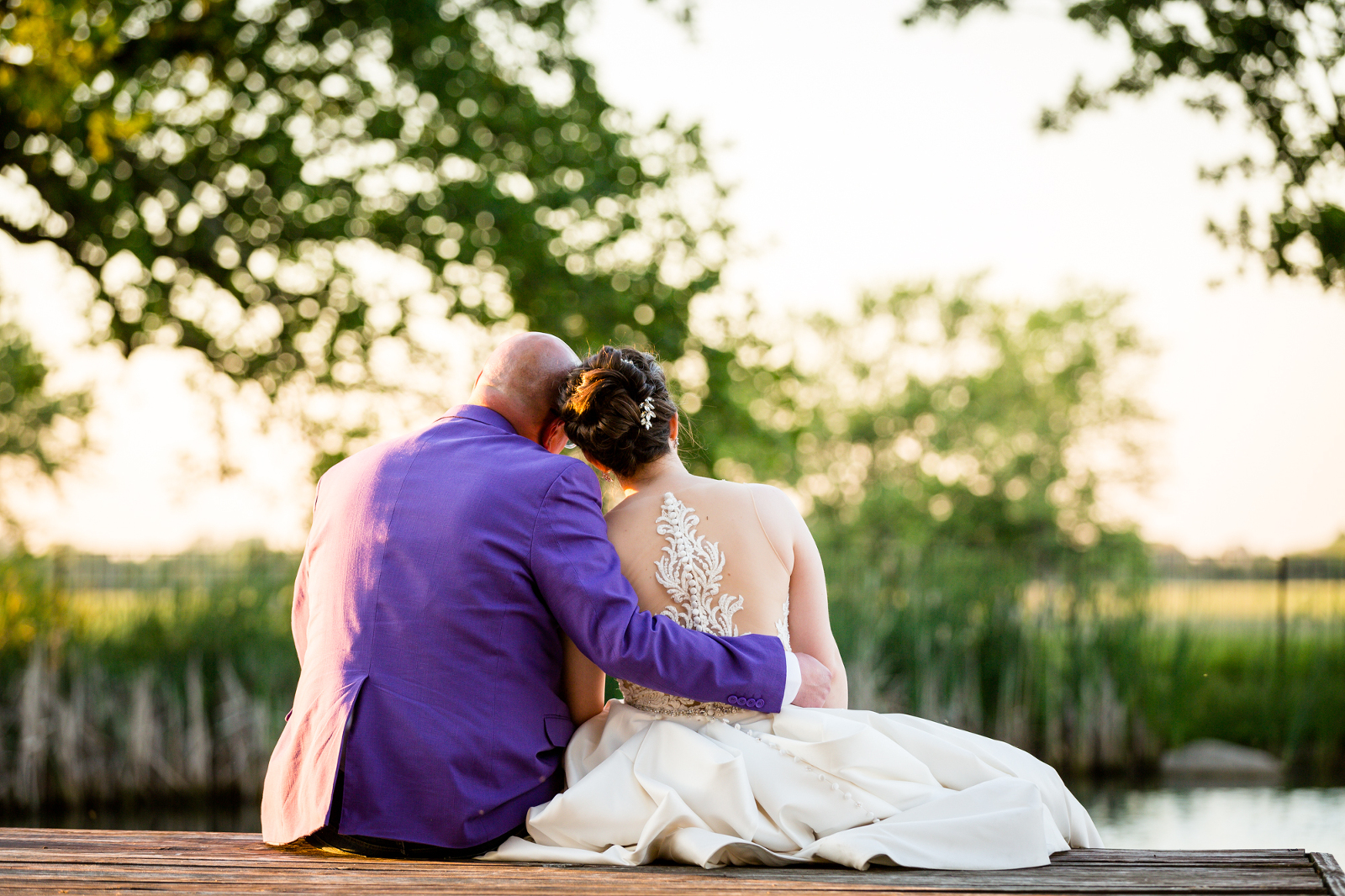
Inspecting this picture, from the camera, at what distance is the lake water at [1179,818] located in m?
Result: 6.85

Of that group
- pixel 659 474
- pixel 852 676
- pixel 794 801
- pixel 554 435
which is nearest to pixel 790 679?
pixel 794 801

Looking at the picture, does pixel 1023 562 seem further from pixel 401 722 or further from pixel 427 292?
pixel 401 722

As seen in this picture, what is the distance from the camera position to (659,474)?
2.57 m

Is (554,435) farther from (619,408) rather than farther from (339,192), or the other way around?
(339,192)

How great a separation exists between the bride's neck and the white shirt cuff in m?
0.44

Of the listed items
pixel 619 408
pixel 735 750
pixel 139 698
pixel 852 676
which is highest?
pixel 619 408

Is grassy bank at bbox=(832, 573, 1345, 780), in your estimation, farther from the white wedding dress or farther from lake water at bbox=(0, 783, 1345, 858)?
the white wedding dress

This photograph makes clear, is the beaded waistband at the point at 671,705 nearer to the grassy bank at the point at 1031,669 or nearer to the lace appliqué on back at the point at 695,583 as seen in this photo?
the lace appliqué on back at the point at 695,583

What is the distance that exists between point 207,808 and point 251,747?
0.46 m

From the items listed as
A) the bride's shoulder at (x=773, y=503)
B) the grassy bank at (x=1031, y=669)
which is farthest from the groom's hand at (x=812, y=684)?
the grassy bank at (x=1031, y=669)

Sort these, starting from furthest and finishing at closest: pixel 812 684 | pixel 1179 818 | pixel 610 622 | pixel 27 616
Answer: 1. pixel 27 616
2. pixel 1179 818
3. pixel 812 684
4. pixel 610 622

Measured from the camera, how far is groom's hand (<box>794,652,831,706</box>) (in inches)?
97.3

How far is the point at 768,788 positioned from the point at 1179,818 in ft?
20.2

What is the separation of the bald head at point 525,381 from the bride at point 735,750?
0.24 feet
